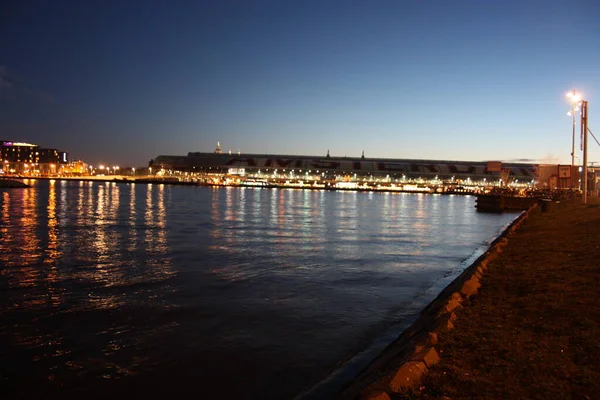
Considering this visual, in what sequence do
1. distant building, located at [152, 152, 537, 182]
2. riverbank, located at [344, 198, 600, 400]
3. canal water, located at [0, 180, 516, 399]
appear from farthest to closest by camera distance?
distant building, located at [152, 152, 537, 182], canal water, located at [0, 180, 516, 399], riverbank, located at [344, 198, 600, 400]

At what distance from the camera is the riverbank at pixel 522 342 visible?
4723 millimetres

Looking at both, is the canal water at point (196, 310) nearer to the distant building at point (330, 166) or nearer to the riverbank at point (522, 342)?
the riverbank at point (522, 342)

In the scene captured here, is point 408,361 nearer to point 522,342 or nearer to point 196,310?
point 522,342

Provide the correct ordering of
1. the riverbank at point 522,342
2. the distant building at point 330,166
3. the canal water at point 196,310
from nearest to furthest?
1. the riverbank at point 522,342
2. the canal water at point 196,310
3. the distant building at point 330,166

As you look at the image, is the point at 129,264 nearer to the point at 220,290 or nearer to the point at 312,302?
the point at 220,290

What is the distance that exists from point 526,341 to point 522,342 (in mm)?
68

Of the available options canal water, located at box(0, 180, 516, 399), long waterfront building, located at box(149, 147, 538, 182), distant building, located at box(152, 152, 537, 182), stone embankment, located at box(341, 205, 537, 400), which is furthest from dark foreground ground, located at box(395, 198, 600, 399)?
distant building, located at box(152, 152, 537, 182)

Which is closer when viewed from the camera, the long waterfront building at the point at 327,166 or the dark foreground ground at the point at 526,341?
the dark foreground ground at the point at 526,341

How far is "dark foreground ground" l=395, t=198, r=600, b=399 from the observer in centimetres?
474

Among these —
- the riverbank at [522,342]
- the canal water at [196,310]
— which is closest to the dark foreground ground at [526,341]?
the riverbank at [522,342]

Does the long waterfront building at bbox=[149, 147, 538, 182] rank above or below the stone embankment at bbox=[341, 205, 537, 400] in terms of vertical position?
above

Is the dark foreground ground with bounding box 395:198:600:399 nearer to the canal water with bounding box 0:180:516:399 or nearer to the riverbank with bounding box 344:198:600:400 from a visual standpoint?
the riverbank with bounding box 344:198:600:400

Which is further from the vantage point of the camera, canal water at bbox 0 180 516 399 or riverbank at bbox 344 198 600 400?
canal water at bbox 0 180 516 399

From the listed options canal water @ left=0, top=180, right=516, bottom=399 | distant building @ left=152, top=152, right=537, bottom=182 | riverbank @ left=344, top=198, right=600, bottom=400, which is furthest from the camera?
distant building @ left=152, top=152, right=537, bottom=182
